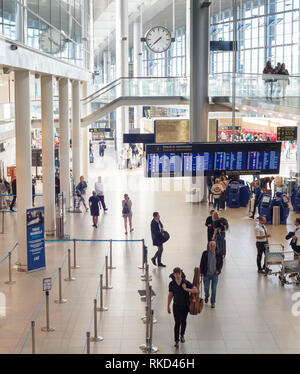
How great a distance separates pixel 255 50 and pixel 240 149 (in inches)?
1047

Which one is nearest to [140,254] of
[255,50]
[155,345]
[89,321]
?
[89,321]

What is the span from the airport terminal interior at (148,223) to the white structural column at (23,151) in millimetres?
37

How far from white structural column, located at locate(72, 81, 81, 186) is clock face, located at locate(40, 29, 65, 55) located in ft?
15.9

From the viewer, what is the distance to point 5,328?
38.7 ft

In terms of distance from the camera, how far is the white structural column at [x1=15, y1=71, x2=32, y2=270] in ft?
52.6

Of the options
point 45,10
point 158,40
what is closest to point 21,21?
point 45,10

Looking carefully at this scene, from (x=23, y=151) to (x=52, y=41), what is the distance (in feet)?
20.8

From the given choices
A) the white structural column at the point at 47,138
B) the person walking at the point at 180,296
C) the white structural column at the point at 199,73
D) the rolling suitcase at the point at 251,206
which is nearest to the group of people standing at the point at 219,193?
the rolling suitcase at the point at 251,206

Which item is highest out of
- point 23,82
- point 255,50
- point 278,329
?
point 255,50

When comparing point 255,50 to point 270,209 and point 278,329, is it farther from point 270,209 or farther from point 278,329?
point 278,329

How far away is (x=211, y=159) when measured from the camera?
18.6 m

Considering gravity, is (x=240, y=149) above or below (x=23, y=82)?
below

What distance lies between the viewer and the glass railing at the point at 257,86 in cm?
2250
